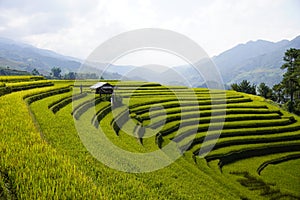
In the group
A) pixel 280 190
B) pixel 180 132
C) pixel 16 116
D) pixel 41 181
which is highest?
pixel 16 116

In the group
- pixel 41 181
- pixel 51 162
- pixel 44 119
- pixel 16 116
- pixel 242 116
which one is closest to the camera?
pixel 41 181

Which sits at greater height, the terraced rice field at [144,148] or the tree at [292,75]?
the tree at [292,75]

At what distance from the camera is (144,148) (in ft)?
35.9

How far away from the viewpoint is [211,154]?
1522cm

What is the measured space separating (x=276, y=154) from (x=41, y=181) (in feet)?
55.6

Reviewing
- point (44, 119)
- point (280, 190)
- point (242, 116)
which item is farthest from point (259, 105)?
point (44, 119)

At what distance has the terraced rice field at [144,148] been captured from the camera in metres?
4.42

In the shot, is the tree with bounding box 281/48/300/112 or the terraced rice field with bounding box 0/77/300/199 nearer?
the terraced rice field with bounding box 0/77/300/199

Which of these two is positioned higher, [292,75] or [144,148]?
[292,75]

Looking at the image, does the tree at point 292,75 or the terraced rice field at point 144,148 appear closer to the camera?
the terraced rice field at point 144,148

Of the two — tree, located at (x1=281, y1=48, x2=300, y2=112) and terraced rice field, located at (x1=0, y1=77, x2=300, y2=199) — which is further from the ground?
tree, located at (x1=281, y1=48, x2=300, y2=112)

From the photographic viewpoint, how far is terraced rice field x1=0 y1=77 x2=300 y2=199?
14.5 feet

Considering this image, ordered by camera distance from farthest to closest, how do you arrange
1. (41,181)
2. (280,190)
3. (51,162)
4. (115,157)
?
(280,190) < (115,157) < (51,162) < (41,181)

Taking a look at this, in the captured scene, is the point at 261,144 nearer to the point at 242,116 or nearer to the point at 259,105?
the point at 242,116
